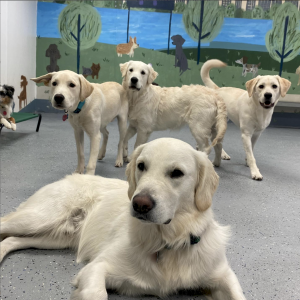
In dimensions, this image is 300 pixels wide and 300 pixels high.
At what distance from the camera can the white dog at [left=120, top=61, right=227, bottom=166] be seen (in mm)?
3697

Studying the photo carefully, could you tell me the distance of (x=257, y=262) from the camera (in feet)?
5.65

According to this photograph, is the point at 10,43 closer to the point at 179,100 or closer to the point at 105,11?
the point at 105,11

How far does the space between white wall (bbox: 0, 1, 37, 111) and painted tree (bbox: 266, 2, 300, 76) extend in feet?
17.5

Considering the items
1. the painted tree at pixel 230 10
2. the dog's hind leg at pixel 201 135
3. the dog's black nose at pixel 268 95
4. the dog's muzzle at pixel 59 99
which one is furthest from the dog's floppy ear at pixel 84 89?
the painted tree at pixel 230 10

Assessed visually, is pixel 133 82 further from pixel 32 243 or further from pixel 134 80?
pixel 32 243

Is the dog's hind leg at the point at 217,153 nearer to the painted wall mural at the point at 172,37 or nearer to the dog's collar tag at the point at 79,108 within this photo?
the dog's collar tag at the point at 79,108

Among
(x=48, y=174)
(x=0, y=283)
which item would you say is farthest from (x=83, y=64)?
(x=0, y=283)

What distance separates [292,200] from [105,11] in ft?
20.7

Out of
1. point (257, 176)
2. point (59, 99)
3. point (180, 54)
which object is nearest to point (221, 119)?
point (257, 176)

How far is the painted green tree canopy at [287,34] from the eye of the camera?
24.1 ft

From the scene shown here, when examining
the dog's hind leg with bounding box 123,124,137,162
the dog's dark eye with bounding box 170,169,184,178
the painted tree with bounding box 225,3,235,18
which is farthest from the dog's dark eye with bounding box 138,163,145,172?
the painted tree with bounding box 225,3,235,18

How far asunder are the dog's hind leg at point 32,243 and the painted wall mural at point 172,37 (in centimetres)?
628

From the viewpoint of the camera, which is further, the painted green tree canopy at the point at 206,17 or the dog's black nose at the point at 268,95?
the painted green tree canopy at the point at 206,17

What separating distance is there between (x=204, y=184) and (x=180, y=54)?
265 inches
